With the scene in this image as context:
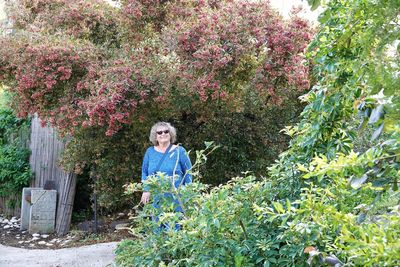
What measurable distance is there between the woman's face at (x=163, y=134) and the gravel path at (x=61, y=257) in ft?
5.42

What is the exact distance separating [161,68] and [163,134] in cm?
102

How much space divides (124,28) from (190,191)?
10.9 feet

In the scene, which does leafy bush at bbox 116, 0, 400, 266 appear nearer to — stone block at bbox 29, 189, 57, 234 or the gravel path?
the gravel path

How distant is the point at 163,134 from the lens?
4996 millimetres

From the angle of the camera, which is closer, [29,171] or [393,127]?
[393,127]

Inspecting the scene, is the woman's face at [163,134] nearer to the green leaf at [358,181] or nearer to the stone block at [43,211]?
the green leaf at [358,181]

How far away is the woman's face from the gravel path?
165 cm

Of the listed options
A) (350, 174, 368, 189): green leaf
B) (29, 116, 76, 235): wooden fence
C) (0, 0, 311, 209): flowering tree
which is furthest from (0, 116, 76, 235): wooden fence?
(350, 174, 368, 189): green leaf

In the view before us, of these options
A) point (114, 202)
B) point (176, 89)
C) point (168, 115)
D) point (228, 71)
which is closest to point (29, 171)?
point (114, 202)

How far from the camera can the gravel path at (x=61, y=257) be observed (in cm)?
613

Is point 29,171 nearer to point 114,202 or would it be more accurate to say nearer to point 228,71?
point 114,202

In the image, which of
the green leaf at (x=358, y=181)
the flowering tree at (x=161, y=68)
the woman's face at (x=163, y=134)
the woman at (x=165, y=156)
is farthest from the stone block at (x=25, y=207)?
the green leaf at (x=358, y=181)

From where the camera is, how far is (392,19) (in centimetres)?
183

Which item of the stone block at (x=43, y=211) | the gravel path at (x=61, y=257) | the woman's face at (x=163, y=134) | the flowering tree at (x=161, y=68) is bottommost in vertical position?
the gravel path at (x=61, y=257)
